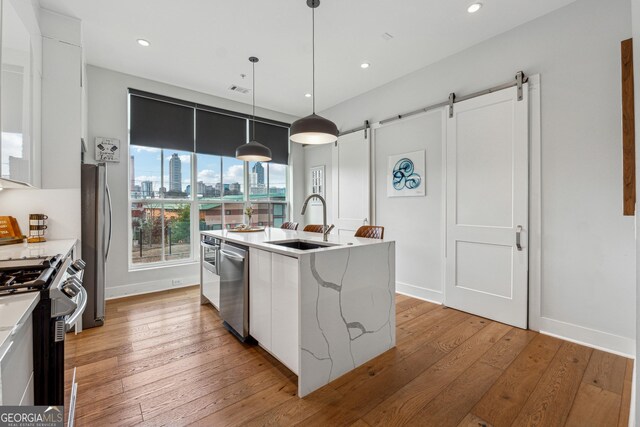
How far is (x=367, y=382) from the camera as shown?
196cm

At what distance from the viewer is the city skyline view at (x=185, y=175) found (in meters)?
4.06

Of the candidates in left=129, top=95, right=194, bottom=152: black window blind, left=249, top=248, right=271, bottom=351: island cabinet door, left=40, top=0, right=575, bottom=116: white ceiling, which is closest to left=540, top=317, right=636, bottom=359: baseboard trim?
left=249, top=248, right=271, bottom=351: island cabinet door

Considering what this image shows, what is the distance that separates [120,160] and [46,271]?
2988 millimetres

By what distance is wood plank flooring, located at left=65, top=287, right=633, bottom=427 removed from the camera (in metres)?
1.64

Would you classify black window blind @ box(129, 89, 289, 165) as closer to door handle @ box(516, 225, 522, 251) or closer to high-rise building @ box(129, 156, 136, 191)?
high-rise building @ box(129, 156, 136, 191)

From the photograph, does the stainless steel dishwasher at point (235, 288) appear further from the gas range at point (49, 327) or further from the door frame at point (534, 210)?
the door frame at point (534, 210)

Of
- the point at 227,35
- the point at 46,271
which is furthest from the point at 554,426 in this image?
the point at 227,35

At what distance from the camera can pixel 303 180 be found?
590 cm

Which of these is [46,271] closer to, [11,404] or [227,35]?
[11,404]

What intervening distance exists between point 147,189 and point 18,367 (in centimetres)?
374

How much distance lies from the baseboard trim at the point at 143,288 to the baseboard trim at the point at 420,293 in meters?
3.22

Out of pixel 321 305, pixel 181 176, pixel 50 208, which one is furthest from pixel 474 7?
pixel 50 208

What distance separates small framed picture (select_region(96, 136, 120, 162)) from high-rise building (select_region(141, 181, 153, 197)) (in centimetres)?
48

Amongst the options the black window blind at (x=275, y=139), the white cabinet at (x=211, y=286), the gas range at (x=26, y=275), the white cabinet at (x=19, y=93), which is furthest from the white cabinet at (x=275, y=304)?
the black window blind at (x=275, y=139)
